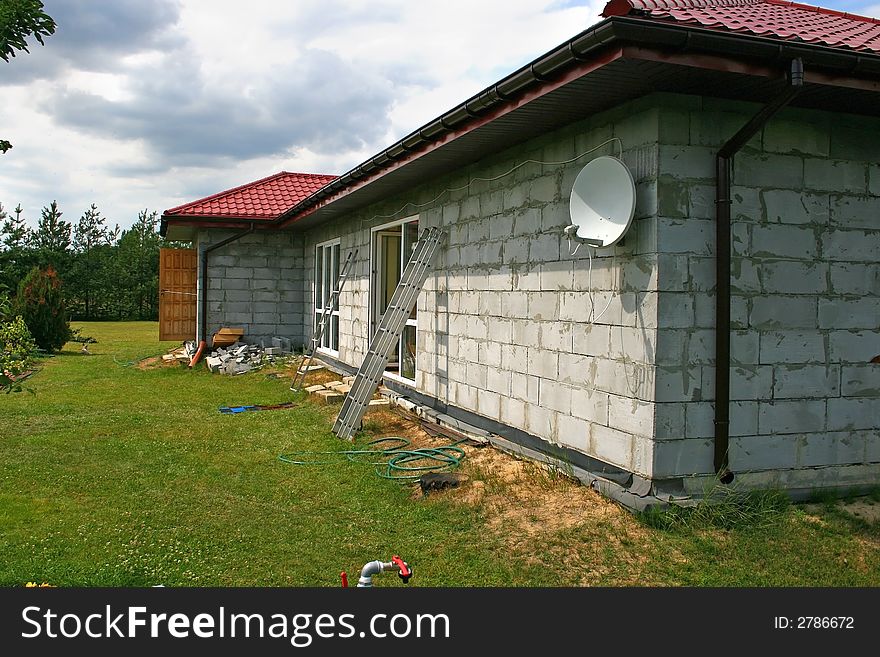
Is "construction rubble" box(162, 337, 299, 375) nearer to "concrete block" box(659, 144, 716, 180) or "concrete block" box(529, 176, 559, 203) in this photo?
"concrete block" box(529, 176, 559, 203)

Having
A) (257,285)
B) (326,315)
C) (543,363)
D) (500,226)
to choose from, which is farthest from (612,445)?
(257,285)

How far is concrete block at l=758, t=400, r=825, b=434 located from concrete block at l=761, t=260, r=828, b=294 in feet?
2.63

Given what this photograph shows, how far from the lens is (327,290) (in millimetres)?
14125

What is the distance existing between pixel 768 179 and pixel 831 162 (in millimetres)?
594

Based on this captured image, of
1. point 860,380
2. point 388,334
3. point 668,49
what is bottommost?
point 860,380

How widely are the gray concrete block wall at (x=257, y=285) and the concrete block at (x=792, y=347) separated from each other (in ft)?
38.5

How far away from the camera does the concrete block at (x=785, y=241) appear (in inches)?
209

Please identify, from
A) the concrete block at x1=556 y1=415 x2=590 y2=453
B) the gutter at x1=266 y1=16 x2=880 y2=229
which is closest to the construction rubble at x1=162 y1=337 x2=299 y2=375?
the concrete block at x1=556 y1=415 x2=590 y2=453

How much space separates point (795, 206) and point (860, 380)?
1389 mm

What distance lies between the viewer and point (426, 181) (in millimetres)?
9125

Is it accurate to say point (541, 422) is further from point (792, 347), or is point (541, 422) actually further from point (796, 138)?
point (796, 138)
